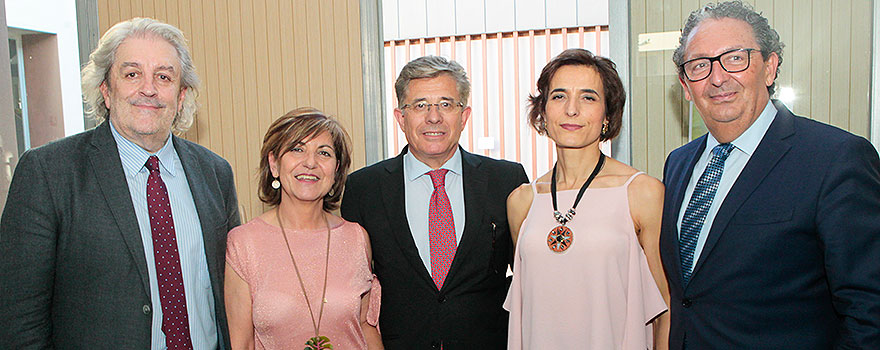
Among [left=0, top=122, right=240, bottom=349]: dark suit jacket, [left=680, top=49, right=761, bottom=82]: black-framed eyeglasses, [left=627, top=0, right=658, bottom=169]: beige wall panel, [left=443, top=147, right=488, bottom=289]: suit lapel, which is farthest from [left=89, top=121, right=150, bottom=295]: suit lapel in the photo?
[left=627, top=0, right=658, bottom=169]: beige wall panel

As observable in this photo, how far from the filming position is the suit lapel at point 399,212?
2.22 meters

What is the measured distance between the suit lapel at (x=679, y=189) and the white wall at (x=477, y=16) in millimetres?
7405

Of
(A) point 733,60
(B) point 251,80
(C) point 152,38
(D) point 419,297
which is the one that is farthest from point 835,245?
(B) point 251,80

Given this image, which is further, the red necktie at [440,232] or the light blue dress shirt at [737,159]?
the red necktie at [440,232]

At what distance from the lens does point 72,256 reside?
6.01 ft

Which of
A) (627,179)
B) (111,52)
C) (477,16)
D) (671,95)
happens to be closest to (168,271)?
(111,52)

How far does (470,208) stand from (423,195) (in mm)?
218

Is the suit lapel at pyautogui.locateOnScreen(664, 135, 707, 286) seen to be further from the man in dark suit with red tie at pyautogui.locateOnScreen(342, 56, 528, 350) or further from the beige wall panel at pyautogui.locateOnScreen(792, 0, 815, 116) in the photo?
the beige wall panel at pyautogui.locateOnScreen(792, 0, 815, 116)

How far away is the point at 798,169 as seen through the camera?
1.59 m

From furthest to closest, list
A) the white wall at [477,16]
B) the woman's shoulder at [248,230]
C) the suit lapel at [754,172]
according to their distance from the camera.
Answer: the white wall at [477,16] → the woman's shoulder at [248,230] → the suit lapel at [754,172]

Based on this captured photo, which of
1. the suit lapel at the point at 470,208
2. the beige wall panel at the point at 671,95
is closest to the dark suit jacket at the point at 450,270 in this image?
the suit lapel at the point at 470,208

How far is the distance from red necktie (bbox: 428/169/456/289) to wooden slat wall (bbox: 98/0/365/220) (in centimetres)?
143

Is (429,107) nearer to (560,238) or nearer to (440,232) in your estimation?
(440,232)

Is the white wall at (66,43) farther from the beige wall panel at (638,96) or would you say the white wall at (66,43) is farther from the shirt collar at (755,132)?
the shirt collar at (755,132)
